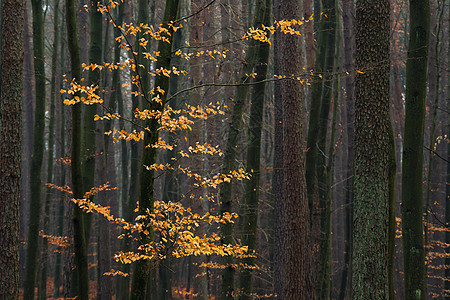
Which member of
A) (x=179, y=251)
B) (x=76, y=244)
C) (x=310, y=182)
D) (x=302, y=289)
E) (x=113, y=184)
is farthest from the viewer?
(x=113, y=184)

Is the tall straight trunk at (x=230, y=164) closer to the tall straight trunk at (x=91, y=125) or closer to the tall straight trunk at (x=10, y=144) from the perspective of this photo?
the tall straight trunk at (x=91, y=125)

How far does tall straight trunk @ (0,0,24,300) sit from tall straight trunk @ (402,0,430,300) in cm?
659

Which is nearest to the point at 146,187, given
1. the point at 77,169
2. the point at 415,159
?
the point at 77,169

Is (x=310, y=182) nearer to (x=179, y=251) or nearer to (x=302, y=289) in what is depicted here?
(x=302, y=289)

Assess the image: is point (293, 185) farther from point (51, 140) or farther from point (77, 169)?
point (51, 140)

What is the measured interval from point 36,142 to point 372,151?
23.6 feet

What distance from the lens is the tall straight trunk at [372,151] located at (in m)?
6.19

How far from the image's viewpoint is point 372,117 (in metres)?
6.30

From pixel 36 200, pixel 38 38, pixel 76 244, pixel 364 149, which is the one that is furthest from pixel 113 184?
pixel 364 149

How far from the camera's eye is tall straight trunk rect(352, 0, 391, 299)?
6191mm

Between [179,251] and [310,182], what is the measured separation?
6.21 metres

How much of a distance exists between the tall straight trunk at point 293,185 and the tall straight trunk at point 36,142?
527 centimetres

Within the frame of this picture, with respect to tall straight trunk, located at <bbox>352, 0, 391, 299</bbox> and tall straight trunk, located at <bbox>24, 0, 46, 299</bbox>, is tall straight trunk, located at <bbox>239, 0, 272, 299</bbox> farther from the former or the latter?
tall straight trunk, located at <bbox>24, 0, 46, 299</bbox>

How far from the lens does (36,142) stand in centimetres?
984
